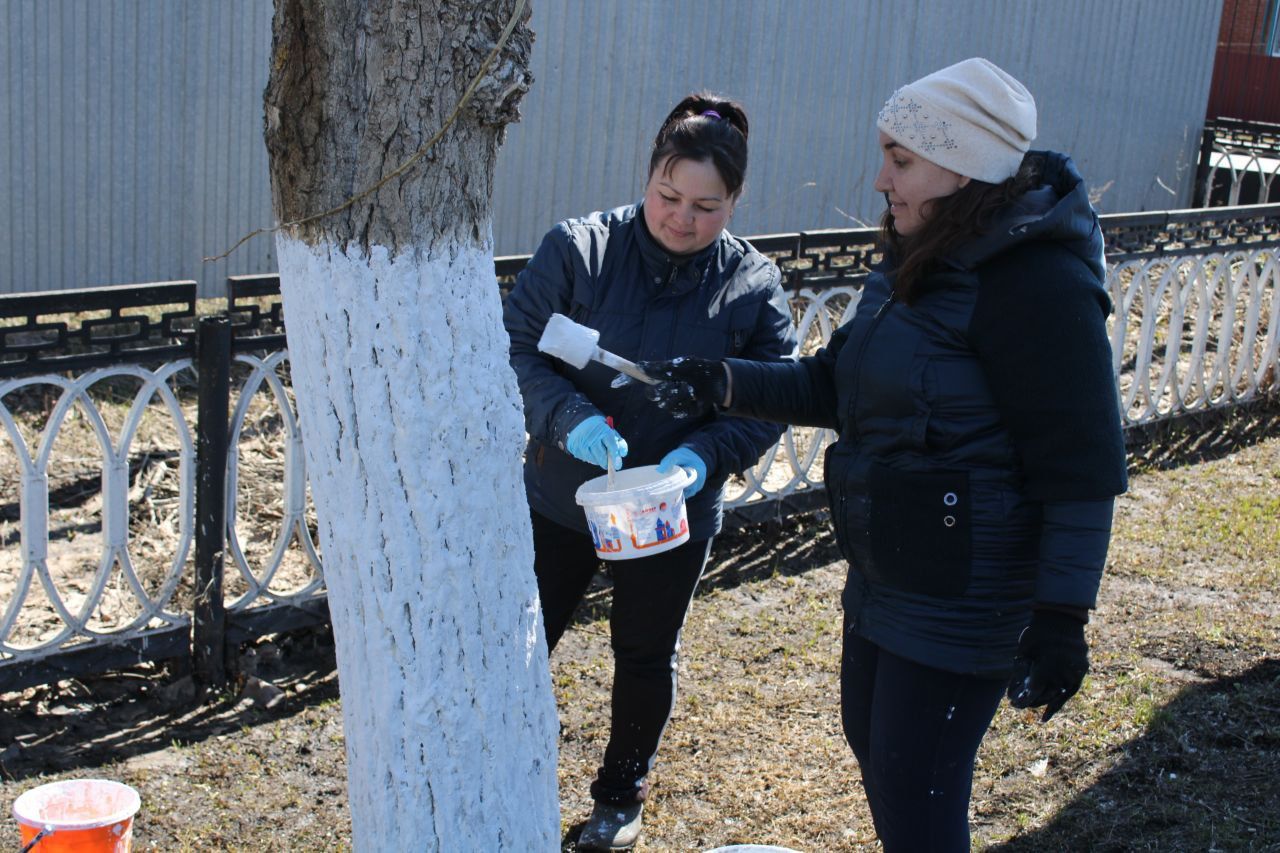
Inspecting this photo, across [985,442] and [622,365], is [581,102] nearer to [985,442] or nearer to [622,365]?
[622,365]

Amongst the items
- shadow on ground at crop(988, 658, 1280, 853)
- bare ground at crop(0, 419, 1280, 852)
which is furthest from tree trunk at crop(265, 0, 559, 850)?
shadow on ground at crop(988, 658, 1280, 853)

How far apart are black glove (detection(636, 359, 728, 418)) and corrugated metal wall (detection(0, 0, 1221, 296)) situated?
5787mm

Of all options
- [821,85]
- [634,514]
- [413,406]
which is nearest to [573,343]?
[634,514]

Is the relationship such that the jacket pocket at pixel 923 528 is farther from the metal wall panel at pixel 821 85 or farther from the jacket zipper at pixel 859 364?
the metal wall panel at pixel 821 85

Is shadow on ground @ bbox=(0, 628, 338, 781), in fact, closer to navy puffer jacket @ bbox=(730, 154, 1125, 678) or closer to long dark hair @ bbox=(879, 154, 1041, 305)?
navy puffer jacket @ bbox=(730, 154, 1125, 678)

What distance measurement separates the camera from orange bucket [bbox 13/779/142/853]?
95.4 inches

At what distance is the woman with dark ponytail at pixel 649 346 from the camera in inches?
110

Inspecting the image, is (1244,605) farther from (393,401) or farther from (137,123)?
(137,123)

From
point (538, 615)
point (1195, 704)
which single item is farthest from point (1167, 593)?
point (538, 615)

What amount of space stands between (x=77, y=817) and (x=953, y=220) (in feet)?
6.49

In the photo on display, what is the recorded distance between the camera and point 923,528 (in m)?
2.25

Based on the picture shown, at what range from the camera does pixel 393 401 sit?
78.2 inches

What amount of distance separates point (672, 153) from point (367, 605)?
122 cm

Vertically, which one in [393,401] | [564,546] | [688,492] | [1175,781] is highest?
[393,401]
